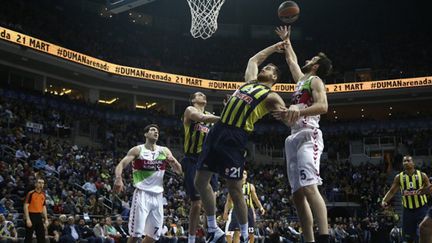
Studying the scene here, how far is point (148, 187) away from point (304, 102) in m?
3.10

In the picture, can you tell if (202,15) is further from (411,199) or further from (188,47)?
(188,47)

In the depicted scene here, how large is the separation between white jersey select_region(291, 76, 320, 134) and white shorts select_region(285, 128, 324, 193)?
72mm

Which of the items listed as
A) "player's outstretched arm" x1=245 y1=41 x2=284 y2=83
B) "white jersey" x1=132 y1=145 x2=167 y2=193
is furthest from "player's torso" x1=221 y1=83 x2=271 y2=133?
"white jersey" x1=132 y1=145 x2=167 y2=193

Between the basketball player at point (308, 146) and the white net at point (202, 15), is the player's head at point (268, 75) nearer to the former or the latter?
the basketball player at point (308, 146)

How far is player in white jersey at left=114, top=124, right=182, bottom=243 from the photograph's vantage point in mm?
7582

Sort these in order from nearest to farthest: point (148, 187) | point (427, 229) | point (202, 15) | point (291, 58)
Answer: point (291, 58) < point (427, 229) < point (148, 187) < point (202, 15)

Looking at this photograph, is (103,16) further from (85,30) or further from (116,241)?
(116,241)

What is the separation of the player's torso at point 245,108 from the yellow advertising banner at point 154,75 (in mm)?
22698

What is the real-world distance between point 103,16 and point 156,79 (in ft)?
26.1

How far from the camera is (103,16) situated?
3781 cm

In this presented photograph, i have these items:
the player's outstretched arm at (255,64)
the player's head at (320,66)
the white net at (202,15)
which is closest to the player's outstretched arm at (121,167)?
the player's outstretched arm at (255,64)

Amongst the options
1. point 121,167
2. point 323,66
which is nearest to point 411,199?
point 323,66

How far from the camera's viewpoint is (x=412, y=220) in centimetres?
949

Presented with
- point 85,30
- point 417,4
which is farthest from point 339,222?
point 417,4
